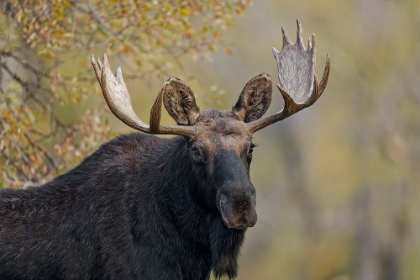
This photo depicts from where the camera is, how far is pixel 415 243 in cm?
2550

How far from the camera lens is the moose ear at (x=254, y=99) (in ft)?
24.8

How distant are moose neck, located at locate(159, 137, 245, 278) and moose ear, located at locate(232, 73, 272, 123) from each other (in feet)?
1.71

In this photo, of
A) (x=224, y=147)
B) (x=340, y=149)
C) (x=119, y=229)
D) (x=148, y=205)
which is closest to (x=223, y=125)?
(x=224, y=147)

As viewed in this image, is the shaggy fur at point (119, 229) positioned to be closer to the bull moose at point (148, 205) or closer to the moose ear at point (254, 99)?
the bull moose at point (148, 205)

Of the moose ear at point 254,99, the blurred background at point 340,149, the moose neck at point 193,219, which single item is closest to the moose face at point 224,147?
the moose ear at point 254,99

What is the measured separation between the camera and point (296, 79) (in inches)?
310

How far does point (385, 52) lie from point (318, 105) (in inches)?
97.7

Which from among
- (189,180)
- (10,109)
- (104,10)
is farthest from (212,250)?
(104,10)

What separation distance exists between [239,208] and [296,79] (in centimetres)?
155

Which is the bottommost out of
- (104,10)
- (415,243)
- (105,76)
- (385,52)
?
(415,243)

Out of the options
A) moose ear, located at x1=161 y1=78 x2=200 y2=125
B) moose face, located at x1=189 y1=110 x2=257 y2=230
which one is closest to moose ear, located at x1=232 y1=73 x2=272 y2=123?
moose face, located at x1=189 y1=110 x2=257 y2=230

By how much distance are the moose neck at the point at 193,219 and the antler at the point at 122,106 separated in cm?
26

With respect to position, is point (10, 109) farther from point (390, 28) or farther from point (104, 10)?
point (390, 28)

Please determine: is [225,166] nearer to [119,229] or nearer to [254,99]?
[254,99]
